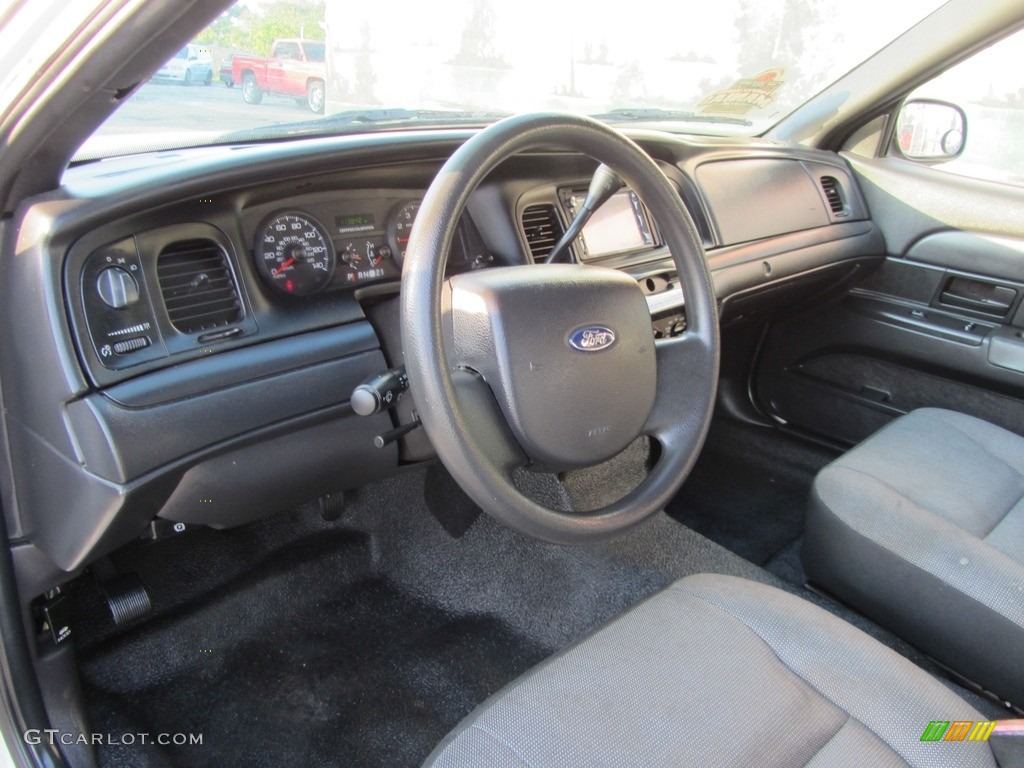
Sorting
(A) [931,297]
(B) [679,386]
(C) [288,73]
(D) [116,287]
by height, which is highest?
(C) [288,73]

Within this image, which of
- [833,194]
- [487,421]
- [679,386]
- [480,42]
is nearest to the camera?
[487,421]

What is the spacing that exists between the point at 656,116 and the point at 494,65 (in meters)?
0.59

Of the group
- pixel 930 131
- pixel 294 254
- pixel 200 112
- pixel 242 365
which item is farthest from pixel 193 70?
pixel 930 131

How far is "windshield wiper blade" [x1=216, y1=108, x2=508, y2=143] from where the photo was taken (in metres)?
1.45

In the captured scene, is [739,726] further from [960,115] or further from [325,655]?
[960,115]

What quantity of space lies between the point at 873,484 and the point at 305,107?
1342 mm

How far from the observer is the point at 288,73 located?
1474mm

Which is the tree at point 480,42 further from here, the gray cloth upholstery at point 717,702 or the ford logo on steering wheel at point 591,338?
the gray cloth upholstery at point 717,702

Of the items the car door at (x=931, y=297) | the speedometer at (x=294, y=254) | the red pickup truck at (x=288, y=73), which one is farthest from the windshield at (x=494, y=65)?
the car door at (x=931, y=297)

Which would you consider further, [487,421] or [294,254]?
[294,254]

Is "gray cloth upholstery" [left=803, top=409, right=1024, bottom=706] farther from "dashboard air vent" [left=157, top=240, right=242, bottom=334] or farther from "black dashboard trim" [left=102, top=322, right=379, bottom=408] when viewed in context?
"dashboard air vent" [left=157, top=240, right=242, bottom=334]

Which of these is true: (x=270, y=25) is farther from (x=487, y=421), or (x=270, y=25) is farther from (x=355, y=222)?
(x=487, y=421)

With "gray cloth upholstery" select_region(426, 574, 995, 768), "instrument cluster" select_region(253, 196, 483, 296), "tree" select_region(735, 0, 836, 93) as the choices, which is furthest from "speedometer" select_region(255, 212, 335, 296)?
"tree" select_region(735, 0, 836, 93)

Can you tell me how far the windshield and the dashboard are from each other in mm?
120
